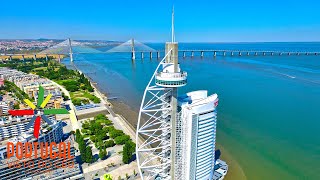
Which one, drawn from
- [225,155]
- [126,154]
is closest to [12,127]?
[126,154]

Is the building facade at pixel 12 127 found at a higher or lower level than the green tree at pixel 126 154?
higher

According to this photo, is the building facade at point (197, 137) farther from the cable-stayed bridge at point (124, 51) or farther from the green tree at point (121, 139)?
the cable-stayed bridge at point (124, 51)

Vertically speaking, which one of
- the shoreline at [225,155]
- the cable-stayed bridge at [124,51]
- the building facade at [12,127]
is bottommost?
the shoreline at [225,155]

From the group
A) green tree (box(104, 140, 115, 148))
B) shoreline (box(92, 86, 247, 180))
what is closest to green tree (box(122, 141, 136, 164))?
green tree (box(104, 140, 115, 148))

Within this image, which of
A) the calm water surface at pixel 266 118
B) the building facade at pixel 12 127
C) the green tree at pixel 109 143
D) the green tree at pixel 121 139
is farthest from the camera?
the green tree at pixel 121 139

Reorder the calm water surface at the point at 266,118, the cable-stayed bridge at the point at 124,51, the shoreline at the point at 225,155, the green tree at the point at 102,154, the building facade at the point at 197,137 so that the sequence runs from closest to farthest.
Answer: the building facade at the point at 197,137 → the shoreline at the point at 225,155 → the green tree at the point at 102,154 → the calm water surface at the point at 266,118 → the cable-stayed bridge at the point at 124,51

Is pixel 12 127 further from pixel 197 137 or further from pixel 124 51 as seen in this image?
pixel 124 51

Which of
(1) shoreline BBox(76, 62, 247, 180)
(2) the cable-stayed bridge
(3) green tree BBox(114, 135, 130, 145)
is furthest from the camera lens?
(2) the cable-stayed bridge

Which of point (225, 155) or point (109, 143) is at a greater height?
point (109, 143)

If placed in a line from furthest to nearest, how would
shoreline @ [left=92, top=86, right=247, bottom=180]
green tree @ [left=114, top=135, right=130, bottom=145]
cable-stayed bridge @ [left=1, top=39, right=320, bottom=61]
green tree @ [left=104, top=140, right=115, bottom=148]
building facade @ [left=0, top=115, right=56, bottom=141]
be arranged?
cable-stayed bridge @ [left=1, top=39, right=320, bottom=61] < green tree @ [left=114, top=135, right=130, bottom=145] < green tree @ [left=104, top=140, right=115, bottom=148] < building facade @ [left=0, top=115, right=56, bottom=141] < shoreline @ [left=92, top=86, right=247, bottom=180]

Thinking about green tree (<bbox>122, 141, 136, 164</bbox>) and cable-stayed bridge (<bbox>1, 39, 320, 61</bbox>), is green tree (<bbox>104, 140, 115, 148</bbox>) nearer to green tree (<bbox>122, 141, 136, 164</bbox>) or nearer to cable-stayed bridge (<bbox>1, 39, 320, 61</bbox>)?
green tree (<bbox>122, 141, 136, 164</bbox>)

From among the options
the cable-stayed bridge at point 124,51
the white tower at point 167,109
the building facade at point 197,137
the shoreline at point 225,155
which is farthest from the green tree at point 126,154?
the cable-stayed bridge at point 124,51

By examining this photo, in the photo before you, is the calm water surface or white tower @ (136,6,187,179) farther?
the calm water surface
